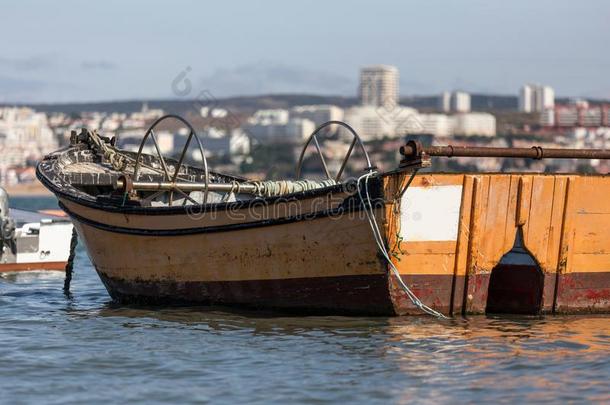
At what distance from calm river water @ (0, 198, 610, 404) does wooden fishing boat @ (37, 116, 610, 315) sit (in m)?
0.34

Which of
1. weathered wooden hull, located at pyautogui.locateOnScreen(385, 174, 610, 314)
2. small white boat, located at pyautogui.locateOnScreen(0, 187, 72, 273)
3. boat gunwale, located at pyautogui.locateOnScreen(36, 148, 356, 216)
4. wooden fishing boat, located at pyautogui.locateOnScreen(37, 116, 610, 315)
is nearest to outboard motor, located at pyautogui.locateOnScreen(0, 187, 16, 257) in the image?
small white boat, located at pyautogui.locateOnScreen(0, 187, 72, 273)

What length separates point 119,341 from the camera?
1327 centimetres

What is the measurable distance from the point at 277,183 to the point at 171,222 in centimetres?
271

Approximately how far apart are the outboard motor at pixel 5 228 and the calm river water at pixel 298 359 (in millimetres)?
7568

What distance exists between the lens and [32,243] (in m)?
23.5

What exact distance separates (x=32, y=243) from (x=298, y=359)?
12.9 meters

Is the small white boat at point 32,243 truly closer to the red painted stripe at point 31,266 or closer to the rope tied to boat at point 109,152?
the red painted stripe at point 31,266

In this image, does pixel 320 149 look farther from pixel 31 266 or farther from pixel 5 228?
pixel 31 266

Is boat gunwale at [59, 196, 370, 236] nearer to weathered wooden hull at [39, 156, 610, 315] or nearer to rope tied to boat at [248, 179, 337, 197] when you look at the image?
weathered wooden hull at [39, 156, 610, 315]

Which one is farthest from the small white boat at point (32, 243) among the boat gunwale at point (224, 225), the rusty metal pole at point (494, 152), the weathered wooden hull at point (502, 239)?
the rusty metal pole at point (494, 152)

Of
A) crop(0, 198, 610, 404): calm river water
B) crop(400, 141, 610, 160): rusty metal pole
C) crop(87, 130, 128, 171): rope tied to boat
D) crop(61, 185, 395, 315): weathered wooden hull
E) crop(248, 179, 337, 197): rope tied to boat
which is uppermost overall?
crop(400, 141, 610, 160): rusty metal pole

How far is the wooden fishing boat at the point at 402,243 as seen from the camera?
43.1 ft

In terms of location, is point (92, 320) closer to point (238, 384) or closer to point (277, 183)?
point (277, 183)

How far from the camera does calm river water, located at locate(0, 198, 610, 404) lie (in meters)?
10.6
